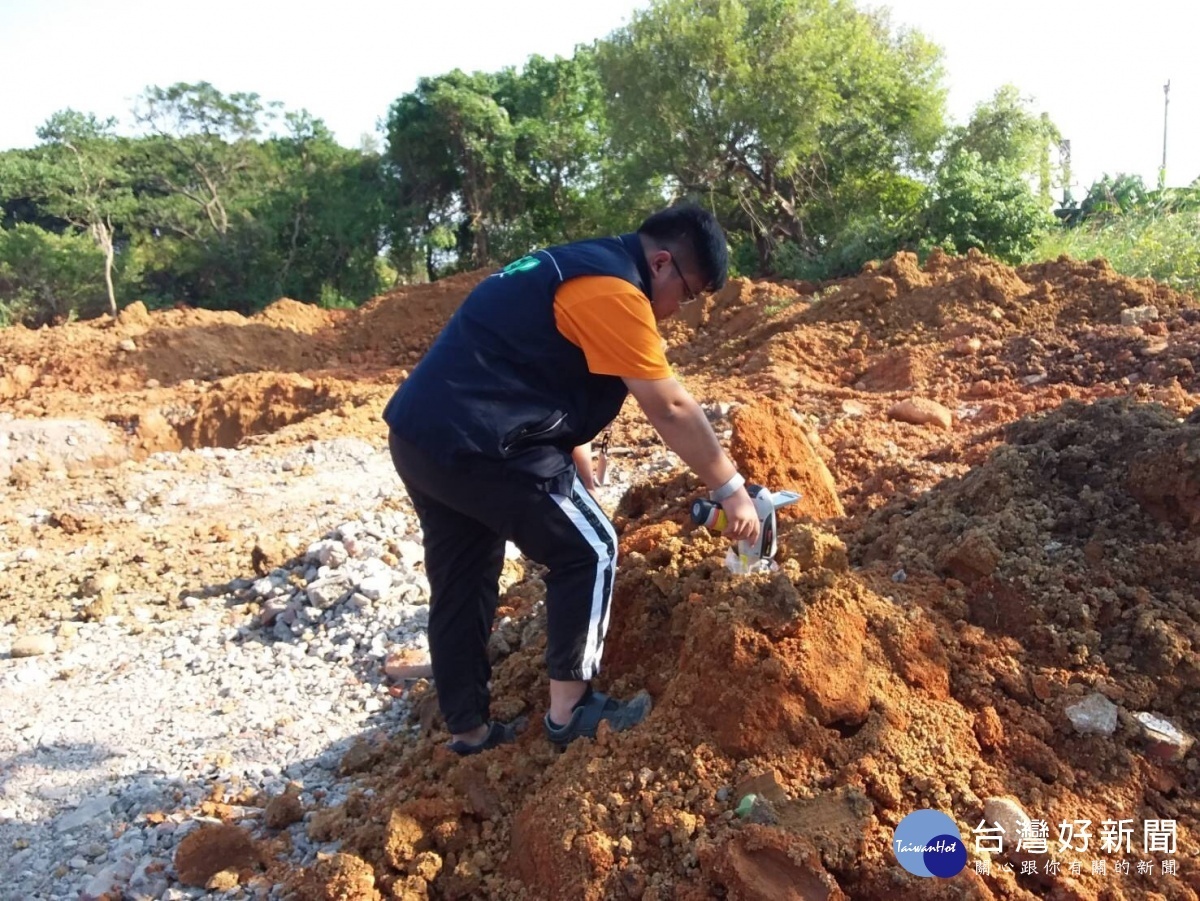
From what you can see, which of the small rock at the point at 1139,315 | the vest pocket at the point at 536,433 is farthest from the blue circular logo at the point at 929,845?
the small rock at the point at 1139,315

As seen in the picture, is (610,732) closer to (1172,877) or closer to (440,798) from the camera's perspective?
(440,798)

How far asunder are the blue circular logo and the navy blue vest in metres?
1.22

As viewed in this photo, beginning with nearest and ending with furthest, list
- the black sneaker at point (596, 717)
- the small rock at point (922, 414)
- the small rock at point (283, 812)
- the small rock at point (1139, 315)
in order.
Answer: the black sneaker at point (596, 717)
the small rock at point (283, 812)
the small rock at point (922, 414)
the small rock at point (1139, 315)

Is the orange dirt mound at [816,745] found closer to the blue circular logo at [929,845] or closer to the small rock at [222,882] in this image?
the blue circular logo at [929,845]

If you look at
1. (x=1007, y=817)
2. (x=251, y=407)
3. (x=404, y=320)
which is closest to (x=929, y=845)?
(x=1007, y=817)

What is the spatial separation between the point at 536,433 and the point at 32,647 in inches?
140

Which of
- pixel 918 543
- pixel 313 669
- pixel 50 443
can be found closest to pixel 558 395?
pixel 918 543

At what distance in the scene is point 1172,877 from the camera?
210cm

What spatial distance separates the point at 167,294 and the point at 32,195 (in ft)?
16.8

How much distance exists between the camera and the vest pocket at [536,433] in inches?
94.7

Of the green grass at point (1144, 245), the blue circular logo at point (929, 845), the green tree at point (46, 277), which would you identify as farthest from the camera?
the green tree at point (46, 277)

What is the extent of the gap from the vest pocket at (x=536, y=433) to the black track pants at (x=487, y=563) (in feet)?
0.36

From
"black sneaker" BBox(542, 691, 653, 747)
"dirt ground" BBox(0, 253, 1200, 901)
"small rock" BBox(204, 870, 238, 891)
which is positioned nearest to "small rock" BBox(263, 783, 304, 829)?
"dirt ground" BBox(0, 253, 1200, 901)

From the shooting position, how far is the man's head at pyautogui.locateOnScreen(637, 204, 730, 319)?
2.50m
